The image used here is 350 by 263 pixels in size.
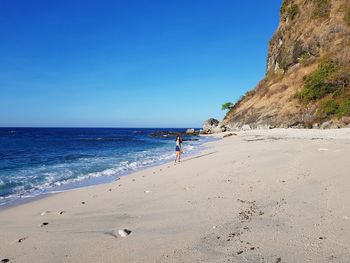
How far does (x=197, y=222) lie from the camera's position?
628 centimetres

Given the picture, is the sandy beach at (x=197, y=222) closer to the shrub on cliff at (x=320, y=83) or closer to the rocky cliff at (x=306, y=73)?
the rocky cliff at (x=306, y=73)

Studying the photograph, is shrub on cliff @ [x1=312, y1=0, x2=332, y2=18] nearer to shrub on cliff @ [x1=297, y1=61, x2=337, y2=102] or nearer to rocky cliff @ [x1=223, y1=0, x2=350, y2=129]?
rocky cliff @ [x1=223, y1=0, x2=350, y2=129]

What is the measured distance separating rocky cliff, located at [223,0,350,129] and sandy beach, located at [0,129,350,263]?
31.6 meters

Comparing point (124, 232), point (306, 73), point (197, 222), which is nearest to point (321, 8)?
point (306, 73)

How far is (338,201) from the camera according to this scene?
694 cm

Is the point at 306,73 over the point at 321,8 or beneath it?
beneath

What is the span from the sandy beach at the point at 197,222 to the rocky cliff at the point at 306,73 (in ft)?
104

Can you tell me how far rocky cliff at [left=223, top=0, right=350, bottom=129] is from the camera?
41.6 metres

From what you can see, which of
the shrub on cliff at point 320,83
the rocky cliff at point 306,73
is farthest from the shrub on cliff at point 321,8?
the shrub on cliff at point 320,83

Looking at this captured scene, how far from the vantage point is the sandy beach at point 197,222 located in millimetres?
4832

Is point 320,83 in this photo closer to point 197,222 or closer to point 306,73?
point 306,73

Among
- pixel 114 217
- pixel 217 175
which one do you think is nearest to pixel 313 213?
pixel 114 217

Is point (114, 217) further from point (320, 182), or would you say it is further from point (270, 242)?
point (320, 182)

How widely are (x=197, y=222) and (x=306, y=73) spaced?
51.1m
